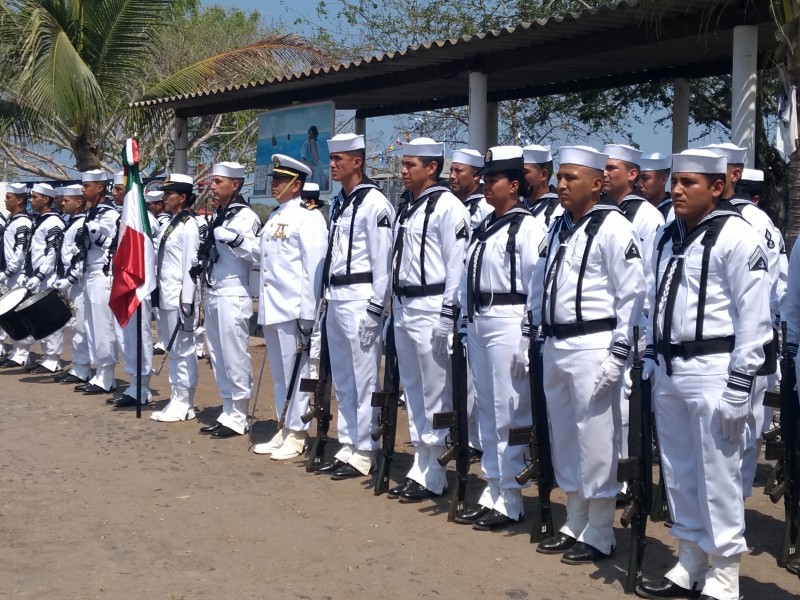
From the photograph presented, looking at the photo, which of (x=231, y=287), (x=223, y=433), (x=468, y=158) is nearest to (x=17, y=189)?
(x=231, y=287)

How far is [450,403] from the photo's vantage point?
741cm

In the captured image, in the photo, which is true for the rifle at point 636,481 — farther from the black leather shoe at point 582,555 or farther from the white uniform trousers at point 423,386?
the white uniform trousers at point 423,386

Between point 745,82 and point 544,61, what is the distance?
8.19 ft

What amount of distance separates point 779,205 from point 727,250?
8.77m

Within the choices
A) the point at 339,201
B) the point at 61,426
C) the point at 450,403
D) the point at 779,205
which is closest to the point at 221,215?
the point at 339,201

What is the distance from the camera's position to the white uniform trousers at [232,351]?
9547 millimetres

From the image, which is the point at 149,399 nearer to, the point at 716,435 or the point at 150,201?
the point at 150,201

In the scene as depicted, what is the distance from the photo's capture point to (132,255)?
10320mm

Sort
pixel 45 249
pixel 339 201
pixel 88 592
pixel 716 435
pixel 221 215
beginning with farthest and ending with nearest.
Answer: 1. pixel 45 249
2. pixel 221 215
3. pixel 339 201
4. pixel 88 592
5. pixel 716 435

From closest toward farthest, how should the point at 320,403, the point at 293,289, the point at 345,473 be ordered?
the point at 345,473 → the point at 320,403 → the point at 293,289

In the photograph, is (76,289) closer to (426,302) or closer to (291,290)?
(291,290)

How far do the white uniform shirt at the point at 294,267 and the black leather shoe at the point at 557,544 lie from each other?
3197 millimetres

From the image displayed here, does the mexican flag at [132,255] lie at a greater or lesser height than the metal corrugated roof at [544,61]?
lesser

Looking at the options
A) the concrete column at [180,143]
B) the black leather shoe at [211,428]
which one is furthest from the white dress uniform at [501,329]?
the concrete column at [180,143]
